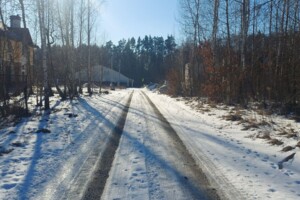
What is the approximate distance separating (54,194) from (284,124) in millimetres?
9195

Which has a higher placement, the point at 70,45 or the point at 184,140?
the point at 70,45

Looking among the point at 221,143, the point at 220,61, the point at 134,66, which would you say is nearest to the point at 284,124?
the point at 221,143

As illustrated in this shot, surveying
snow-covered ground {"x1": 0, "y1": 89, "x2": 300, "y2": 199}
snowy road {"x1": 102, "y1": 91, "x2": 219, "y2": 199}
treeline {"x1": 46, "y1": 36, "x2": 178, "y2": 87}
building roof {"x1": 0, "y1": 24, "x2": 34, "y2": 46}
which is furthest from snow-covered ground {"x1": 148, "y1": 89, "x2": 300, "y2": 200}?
treeline {"x1": 46, "y1": 36, "x2": 178, "y2": 87}

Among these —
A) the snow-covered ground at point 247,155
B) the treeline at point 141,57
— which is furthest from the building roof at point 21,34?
the treeline at point 141,57

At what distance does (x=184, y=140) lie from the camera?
10344 millimetres

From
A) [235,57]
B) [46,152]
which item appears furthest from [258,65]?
[46,152]

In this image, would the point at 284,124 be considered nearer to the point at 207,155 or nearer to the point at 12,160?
the point at 207,155

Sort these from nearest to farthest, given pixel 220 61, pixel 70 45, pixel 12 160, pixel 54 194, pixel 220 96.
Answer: pixel 54 194 < pixel 12 160 < pixel 220 96 < pixel 220 61 < pixel 70 45

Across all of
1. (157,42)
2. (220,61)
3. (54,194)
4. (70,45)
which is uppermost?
(157,42)

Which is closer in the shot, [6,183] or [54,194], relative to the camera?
[54,194]

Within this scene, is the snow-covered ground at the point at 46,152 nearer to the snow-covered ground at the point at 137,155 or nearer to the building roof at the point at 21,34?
the snow-covered ground at the point at 137,155

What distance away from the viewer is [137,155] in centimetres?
832

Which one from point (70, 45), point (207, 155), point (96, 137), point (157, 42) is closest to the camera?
point (207, 155)

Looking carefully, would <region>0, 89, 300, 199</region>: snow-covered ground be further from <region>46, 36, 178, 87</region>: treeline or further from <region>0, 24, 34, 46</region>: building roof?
<region>46, 36, 178, 87</region>: treeline
